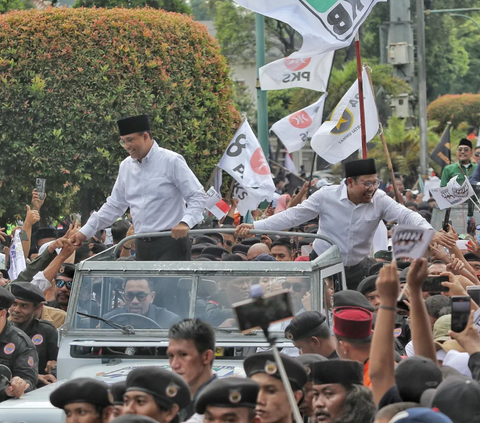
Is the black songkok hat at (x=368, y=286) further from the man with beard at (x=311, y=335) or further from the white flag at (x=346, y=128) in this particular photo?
the white flag at (x=346, y=128)

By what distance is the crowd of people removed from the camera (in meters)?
4.75

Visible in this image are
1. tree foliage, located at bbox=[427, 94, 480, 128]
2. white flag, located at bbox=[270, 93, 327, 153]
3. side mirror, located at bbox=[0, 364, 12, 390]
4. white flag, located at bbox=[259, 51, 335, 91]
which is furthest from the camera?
→ tree foliage, located at bbox=[427, 94, 480, 128]

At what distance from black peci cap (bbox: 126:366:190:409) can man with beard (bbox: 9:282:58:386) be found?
400 cm

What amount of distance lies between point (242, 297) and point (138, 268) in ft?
2.77

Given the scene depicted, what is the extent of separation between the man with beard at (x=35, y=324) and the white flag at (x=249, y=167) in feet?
21.0

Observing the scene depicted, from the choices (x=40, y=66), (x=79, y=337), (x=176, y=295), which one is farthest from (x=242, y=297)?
(x=40, y=66)

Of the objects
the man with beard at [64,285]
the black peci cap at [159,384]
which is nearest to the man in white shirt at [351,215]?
the man with beard at [64,285]

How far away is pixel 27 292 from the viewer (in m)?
8.79

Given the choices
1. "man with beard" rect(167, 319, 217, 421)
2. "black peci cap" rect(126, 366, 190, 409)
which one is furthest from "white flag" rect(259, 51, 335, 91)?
"black peci cap" rect(126, 366, 190, 409)

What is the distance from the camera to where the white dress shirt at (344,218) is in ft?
29.7

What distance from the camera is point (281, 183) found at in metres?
30.8

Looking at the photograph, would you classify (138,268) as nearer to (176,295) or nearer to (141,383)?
(176,295)

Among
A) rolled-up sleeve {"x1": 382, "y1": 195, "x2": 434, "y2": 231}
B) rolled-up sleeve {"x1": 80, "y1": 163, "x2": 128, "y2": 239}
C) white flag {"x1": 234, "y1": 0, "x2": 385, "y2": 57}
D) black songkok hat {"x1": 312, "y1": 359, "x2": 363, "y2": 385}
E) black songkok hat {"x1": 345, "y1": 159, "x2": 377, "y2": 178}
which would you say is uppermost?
white flag {"x1": 234, "y1": 0, "x2": 385, "y2": 57}

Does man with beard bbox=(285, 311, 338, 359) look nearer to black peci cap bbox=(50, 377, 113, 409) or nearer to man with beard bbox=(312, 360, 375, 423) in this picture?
man with beard bbox=(312, 360, 375, 423)
